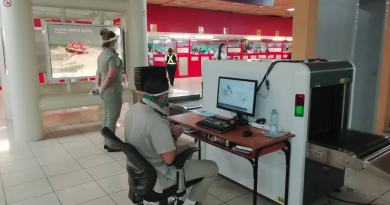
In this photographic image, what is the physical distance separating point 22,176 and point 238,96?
2.66 meters

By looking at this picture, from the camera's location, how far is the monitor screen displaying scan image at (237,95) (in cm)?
250

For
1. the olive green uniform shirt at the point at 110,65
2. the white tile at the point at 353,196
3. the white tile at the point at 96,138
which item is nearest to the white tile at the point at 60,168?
the white tile at the point at 96,138

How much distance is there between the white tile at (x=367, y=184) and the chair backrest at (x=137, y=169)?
221 cm

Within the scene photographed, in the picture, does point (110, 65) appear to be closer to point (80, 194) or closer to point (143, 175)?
point (80, 194)

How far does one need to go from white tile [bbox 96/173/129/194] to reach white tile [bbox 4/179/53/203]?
530mm

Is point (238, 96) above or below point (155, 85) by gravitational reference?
below

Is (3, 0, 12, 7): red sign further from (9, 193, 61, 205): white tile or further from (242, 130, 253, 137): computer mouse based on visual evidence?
(242, 130, 253, 137): computer mouse

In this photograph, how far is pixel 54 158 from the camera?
3.90 meters

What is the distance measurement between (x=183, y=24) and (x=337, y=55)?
6.97 metres

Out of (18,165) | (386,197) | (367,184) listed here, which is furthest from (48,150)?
(386,197)

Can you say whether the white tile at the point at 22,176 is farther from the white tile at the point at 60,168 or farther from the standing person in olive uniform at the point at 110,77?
the standing person in olive uniform at the point at 110,77

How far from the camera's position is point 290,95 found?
2.36 metres

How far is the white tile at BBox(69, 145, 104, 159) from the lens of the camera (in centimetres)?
401

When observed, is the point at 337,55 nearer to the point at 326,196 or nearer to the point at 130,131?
the point at 326,196
